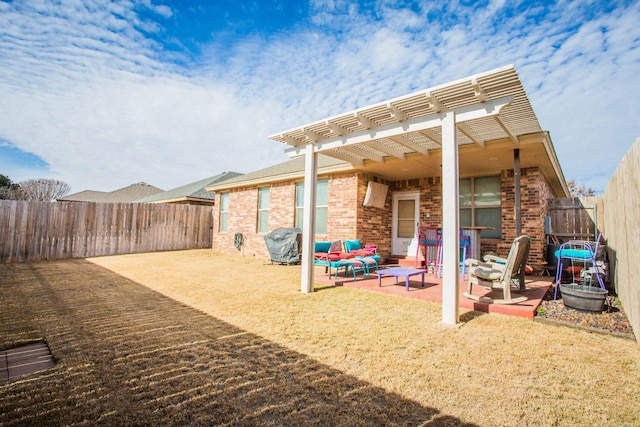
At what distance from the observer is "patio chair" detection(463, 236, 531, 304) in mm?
4508

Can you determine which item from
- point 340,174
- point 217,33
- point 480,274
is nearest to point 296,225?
point 340,174

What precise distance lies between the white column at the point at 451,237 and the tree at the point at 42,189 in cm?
4266

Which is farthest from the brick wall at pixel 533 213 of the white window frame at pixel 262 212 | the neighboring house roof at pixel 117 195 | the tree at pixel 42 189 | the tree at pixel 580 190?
the tree at pixel 42 189

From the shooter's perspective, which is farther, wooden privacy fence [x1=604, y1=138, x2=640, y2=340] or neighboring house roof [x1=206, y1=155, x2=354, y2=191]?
neighboring house roof [x1=206, y1=155, x2=354, y2=191]

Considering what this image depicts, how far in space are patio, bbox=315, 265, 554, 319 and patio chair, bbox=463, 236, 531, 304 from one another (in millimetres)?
147

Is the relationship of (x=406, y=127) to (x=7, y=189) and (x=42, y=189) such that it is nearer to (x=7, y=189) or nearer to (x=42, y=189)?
(x=7, y=189)

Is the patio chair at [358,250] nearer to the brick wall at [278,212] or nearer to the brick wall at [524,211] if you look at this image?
the brick wall at [278,212]

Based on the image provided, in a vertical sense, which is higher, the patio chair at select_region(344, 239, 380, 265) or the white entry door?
the white entry door

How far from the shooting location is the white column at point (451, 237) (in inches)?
157

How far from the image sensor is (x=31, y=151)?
3269 cm

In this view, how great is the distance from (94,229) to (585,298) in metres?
15.1

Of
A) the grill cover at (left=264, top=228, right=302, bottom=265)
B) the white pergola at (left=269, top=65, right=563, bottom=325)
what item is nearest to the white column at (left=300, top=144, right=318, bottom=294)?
the white pergola at (left=269, top=65, right=563, bottom=325)

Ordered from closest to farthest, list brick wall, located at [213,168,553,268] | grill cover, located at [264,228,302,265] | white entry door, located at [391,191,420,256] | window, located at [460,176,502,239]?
brick wall, located at [213,168,553,268], window, located at [460,176,502,239], grill cover, located at [264,228,302,265], white entry door, located at [391,191,420,256]

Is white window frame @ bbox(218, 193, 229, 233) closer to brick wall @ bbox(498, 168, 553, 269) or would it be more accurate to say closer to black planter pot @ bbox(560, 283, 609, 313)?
brick wall @ bbox(498, 168, 553, 269)
